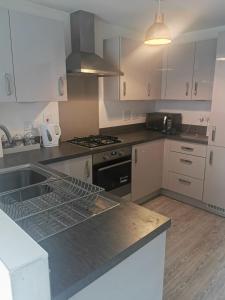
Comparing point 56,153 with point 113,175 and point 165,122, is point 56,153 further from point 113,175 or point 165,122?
point 165,122

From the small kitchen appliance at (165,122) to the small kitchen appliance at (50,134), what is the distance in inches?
61.3

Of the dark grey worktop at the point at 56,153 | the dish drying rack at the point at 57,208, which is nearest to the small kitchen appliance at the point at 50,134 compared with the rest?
the dark grey worktop at the point at 56,153

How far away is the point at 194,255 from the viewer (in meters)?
2.18

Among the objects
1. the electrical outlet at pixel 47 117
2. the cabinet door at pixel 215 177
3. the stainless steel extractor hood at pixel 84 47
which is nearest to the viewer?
the stainless steel extractor hood at pixel 84 47

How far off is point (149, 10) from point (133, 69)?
0.68m

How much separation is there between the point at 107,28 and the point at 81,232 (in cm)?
277

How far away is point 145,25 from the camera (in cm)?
306

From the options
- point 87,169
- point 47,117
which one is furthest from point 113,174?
point 47,117

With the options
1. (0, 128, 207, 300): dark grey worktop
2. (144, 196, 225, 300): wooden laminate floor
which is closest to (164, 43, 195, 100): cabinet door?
(144, 196, 225, 300): wooden laminate floor

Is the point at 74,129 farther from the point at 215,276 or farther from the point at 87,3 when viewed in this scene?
the point at 215,276

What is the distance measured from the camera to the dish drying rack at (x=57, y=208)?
966 mm

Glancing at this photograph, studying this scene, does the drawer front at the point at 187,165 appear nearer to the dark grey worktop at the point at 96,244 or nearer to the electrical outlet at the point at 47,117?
the electrical outlet at the point at 47,117

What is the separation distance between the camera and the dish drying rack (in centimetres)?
97

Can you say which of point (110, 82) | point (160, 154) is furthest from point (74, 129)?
point (160, 154)
